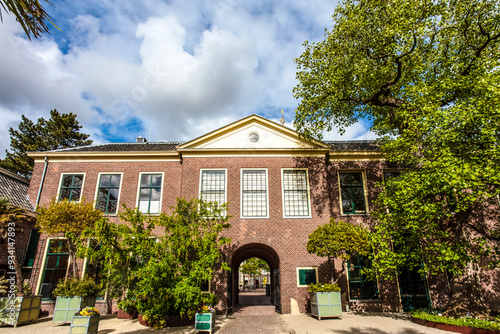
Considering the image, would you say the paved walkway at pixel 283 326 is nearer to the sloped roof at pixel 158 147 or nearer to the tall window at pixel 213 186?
the tall window at pixel 213 186

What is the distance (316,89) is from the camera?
51.5 feet

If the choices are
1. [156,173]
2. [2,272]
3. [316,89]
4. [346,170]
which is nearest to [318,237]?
[346,170]

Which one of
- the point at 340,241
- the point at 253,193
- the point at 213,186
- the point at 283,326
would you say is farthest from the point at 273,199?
the point at 283,326

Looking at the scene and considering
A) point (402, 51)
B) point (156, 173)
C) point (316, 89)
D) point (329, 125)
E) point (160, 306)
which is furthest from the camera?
point (156, 173)

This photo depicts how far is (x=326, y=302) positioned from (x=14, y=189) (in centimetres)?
1872

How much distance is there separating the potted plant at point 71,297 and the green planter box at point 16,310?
41.4 inches

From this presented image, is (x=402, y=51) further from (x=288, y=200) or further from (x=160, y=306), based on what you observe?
(x=160, y=306)

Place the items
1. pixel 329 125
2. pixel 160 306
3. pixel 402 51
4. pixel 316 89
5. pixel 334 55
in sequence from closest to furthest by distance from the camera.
Answer: pixel 160 306
pixel 402 51
pixel 334 55
pixel 316 89
pixel 329 125

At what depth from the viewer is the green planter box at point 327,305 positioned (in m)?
12.8

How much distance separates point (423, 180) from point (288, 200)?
763 cm

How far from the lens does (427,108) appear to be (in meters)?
10.8

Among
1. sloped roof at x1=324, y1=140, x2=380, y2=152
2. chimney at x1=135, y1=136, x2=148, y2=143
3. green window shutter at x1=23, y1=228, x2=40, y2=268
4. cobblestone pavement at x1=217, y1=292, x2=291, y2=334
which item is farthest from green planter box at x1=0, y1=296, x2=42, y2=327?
sloped roof at x1=324, y1=140, x2=380, y2=152

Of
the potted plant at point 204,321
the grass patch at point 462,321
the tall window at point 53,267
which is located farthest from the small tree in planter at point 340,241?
the tall window at point 53,267

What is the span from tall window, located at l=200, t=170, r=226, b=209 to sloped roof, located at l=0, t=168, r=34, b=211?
10.1 meters
